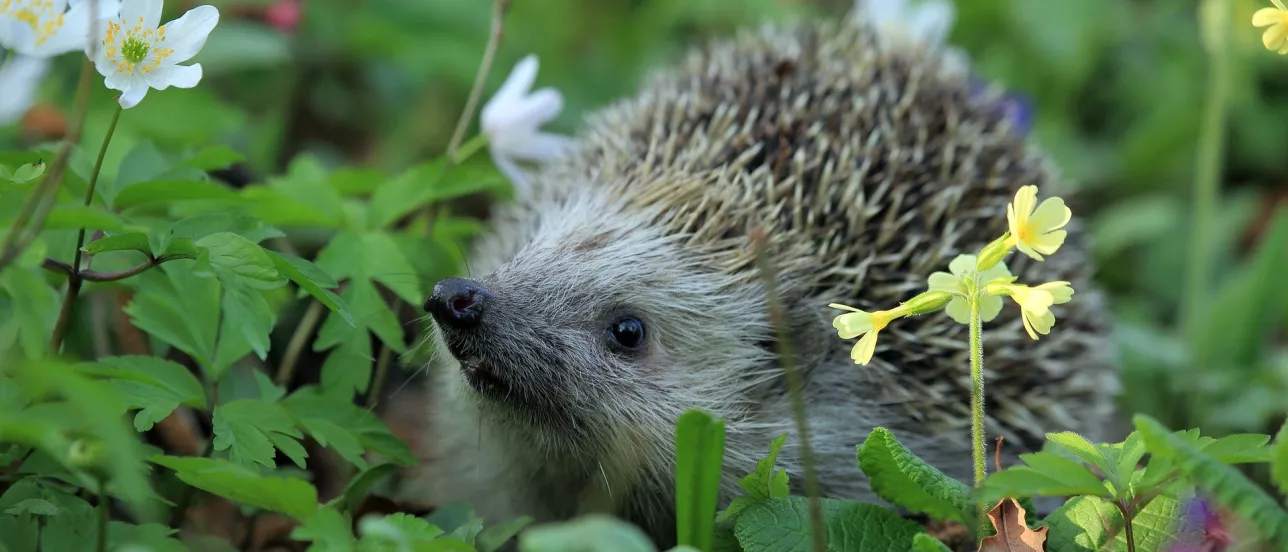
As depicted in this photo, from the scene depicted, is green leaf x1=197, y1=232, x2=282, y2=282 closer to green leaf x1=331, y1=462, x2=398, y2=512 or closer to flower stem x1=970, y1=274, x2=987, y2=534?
green leaf x1=331, y1=462, x2=398, y2=512

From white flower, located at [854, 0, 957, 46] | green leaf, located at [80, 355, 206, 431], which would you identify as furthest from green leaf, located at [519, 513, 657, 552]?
white flower, located at [854, 0, 957, 46]

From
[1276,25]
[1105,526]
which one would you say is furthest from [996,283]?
[1276,25]

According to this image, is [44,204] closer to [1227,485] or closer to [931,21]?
[1227,485]

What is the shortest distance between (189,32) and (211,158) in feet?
0.82

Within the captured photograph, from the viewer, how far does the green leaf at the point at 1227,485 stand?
4.48 ft

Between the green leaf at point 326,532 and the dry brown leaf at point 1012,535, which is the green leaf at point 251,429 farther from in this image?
the dry brown leaf at point 1012,535

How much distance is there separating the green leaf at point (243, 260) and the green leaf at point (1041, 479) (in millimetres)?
1049

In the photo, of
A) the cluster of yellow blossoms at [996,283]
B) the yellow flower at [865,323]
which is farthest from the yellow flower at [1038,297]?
the yellow flower at [865,323]

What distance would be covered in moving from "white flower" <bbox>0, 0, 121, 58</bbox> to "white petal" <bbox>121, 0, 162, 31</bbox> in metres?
0.08

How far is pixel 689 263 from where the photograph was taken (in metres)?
2.26

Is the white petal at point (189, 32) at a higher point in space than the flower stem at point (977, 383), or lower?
higher

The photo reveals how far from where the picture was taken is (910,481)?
66.8 inches

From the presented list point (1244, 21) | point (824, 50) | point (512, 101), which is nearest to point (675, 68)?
point (824, 50)

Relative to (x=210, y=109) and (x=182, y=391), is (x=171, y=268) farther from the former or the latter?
(x=210, y=109)
